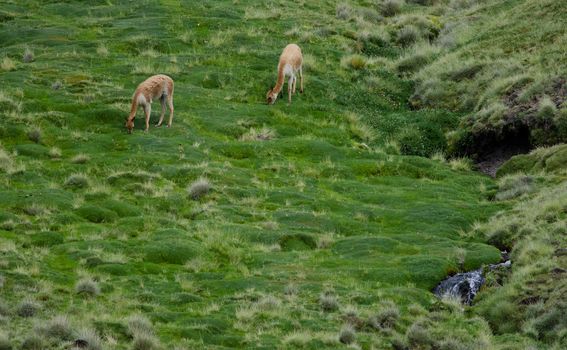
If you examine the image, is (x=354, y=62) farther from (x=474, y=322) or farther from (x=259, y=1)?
(x=474, y=322)

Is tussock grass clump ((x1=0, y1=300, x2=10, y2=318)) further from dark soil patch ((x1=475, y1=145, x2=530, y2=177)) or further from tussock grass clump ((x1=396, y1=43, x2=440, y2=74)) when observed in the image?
tussock grass clump ((x1=396, y1=43, x2=440, y2=74))

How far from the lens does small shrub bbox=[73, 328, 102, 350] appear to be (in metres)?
18.9

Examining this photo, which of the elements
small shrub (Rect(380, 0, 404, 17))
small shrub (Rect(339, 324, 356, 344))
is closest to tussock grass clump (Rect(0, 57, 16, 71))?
small shrub (Rect(339, 324, 356, 344))

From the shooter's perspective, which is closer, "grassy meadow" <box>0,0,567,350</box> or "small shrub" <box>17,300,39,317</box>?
"small shrub" <box>17,300,39,317</box>

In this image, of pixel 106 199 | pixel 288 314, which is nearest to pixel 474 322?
pixel 288 314

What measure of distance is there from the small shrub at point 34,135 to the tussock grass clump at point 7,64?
9067mm

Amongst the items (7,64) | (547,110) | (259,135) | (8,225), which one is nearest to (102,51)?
(7,64)

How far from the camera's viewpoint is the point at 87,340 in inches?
750

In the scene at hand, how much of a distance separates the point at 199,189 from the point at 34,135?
8.47 metres

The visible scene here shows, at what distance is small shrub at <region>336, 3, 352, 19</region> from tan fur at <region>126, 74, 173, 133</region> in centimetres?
2635

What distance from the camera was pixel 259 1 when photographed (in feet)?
202

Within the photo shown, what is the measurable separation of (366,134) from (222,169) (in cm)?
951

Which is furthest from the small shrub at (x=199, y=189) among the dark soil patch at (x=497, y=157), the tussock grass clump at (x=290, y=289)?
the dark soil patch at (x=497, y=157)

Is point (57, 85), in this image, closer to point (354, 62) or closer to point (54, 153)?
point (54, 153)
